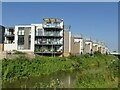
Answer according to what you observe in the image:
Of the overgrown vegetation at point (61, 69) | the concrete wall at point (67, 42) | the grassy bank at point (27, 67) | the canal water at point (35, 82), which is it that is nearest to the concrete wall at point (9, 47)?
the concrete wall at point (67, 42)

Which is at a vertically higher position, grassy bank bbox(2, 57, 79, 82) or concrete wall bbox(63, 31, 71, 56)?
concrete wall bbox(63, 31, 71, 56)

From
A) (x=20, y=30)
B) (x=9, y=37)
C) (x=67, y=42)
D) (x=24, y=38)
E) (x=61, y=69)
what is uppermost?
(x=20, y=30)

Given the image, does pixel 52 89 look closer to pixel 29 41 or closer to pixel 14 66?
pixel 14 66

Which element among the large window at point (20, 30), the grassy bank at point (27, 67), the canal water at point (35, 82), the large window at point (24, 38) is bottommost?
the canal water at point (35, 82)

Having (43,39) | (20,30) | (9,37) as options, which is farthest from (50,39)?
(9,37)

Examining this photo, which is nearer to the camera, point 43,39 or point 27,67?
point 27,67

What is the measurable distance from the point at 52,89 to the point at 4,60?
10.7m

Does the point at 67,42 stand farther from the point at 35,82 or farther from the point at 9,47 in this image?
the point at 35,82

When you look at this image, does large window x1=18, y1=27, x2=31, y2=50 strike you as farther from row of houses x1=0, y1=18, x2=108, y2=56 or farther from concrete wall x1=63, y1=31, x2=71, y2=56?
concrete wall x1=63, y1=31, x2=71, y2=56

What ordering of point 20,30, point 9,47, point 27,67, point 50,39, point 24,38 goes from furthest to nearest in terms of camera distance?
point 9,47 < point 20,30 < point 50,39 < point 24,38 < point 27,67

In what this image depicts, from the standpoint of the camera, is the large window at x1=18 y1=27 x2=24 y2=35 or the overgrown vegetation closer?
the overgrown vegetation

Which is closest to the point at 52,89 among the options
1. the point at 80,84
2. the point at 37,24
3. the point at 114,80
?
the point at 80,84

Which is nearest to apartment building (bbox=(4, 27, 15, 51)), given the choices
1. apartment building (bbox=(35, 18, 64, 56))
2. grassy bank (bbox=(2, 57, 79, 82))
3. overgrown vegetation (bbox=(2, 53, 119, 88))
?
apartment building (bbox=(35, 18, 64, 56))

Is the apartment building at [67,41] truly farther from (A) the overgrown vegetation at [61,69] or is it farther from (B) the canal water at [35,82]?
(B) the canal water at [35,82]
